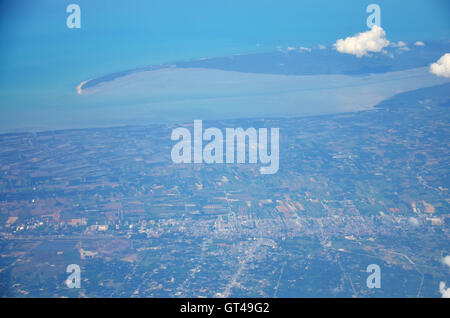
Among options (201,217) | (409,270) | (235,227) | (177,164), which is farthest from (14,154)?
(409,270)

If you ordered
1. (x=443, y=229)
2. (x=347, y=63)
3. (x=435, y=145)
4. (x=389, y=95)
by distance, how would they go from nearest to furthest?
1. (x=443, y=229)
2. (x=435, y=145)
3. (x=389, y=95)
4. (x=347, y=63)

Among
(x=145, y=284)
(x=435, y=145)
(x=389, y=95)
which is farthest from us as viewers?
(x=389, y=95)

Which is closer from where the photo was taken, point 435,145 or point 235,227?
point 235,227

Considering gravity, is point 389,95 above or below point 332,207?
above

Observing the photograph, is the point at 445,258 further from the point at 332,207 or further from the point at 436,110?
the point at 436,110

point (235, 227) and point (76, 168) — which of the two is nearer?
point (235, 227)

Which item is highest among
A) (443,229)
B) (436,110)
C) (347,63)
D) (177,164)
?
(347,63)

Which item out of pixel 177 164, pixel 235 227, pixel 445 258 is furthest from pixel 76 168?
pixel 445 258

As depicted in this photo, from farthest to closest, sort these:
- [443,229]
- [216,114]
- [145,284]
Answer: [216,114] → [443,229] → [145,284]

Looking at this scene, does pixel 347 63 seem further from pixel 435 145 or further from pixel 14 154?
pixel 14 154
